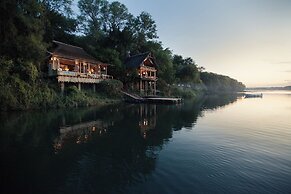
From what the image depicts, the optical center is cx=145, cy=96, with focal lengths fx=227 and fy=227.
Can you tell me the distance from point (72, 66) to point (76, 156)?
31.0 m

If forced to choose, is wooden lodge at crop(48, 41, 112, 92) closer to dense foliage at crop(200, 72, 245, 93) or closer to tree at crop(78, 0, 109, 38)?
tree at crop(78, 0, 109, 38)

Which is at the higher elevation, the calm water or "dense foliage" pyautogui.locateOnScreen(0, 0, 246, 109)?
"dense foliage" pyautogui.locateOnScreen(0, 0, 246, 109)

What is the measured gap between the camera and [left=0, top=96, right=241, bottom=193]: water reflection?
7258 millimetres

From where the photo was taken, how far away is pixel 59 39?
4450cm

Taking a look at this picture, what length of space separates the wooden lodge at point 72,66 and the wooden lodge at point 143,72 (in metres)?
6.18

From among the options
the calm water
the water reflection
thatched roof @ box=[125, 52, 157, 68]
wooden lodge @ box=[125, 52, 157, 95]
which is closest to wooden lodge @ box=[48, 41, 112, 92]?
thatched roof @ box=[125, 52, 157, 68]

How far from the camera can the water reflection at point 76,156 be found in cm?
726

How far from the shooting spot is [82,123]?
1853 centimetres

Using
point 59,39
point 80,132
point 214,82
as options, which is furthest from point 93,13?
point 214,82

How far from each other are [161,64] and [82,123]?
38.7m

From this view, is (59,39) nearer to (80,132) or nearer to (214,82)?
(80,132)

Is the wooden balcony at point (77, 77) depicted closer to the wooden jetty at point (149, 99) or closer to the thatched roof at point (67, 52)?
the thatched roof at point (67, 52)

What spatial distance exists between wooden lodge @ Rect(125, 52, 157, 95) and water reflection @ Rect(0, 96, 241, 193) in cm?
2696

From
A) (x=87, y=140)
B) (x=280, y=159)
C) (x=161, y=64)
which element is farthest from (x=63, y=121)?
(x=161, y=64)
